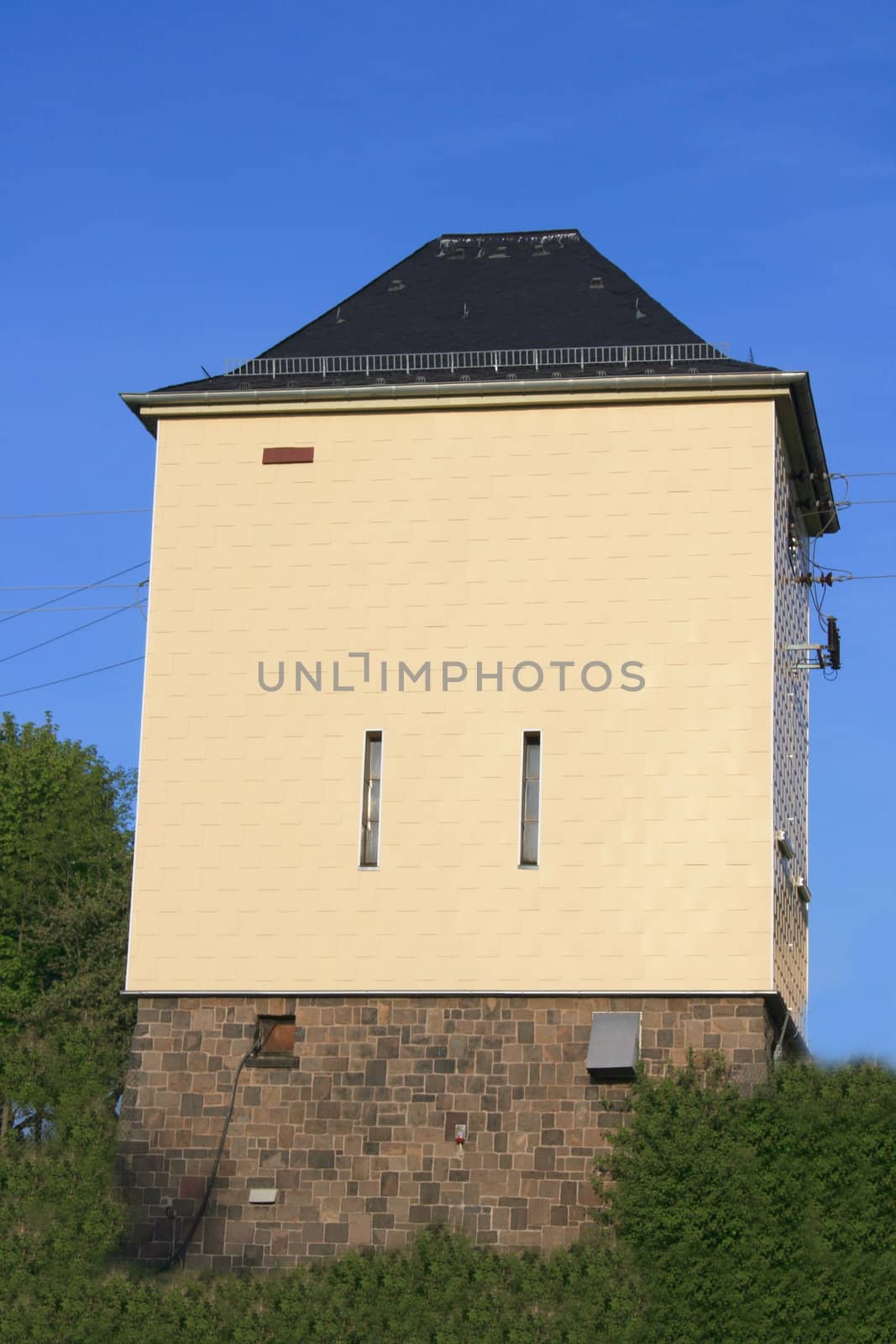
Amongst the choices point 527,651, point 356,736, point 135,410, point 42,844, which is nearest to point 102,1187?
point 356,736

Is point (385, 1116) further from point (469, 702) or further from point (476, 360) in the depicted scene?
point (476, 360)

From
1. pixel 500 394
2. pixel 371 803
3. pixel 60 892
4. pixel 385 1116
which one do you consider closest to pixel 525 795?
pixel 371 803

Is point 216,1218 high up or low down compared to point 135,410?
down

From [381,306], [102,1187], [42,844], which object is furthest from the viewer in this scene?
[42,844]

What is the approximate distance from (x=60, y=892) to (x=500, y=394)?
26.5m

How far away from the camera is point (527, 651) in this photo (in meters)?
30.3

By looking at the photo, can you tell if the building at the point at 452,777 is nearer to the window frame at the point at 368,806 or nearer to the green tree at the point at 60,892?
the window frame at the point at 368,806

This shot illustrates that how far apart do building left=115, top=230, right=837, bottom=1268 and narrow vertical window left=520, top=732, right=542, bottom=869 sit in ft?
0.24

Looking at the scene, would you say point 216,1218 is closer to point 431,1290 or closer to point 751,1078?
point 431,1290

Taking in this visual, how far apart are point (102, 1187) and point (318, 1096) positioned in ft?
10.3

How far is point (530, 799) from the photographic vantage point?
29.8 meters

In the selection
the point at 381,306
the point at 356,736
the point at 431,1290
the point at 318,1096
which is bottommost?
the point at 431,1290

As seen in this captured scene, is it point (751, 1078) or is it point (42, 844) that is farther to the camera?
point (42, 844)

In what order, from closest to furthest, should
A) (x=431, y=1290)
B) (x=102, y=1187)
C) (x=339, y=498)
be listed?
1. (x=431, y=1290)
2. (x=102, y=1187)
3. (x=339, y=498)
